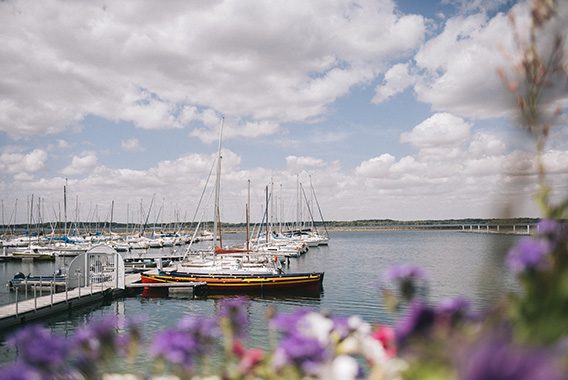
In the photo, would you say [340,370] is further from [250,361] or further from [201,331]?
[201,331]

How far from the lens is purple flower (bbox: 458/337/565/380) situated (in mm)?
644

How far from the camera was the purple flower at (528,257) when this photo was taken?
1359mm

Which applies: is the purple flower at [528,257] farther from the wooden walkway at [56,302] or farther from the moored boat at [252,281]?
the moored boat at [252,281]

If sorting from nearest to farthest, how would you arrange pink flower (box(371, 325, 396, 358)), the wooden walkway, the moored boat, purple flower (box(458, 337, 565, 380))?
purple flower (box(458, 337, 565, 380)), pink flower (box(371, 325, 396, 358)), the wooden walkway, the moored boat

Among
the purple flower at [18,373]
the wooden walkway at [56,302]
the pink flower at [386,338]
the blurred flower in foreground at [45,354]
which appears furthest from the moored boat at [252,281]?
the purple flower at [18,373]

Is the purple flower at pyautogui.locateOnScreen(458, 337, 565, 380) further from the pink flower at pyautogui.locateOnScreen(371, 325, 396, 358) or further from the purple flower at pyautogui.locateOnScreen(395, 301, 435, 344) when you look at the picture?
the pink flower at pyautogui.locateOnScreen(371, 325, 396, 358)

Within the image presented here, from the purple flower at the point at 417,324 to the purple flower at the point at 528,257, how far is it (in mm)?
308

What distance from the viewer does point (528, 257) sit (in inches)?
53.4

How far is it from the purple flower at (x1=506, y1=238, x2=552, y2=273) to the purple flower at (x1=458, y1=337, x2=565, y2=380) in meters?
0.73

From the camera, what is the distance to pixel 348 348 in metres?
1.98

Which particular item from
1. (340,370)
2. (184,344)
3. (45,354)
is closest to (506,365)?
(340,370)

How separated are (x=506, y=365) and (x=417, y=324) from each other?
775 millimetres

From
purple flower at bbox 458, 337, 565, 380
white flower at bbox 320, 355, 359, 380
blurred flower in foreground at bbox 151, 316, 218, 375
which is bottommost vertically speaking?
white flower at bbox 320, 355, 359, 380

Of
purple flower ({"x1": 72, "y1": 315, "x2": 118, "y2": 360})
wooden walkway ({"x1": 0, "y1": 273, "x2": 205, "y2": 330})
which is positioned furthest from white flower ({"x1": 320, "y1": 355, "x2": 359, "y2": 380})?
wooden walkway ({"x1": 0, "y1": 273, "x2": 205, "y2": 330})
